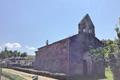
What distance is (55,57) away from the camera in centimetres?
4341

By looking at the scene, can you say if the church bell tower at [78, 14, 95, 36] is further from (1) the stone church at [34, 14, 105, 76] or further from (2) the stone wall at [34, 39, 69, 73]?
(2) the stone wall at [34, 39, 69, 73]

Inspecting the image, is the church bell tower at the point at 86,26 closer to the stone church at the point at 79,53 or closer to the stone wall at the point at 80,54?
the stone church at the point at 79,53

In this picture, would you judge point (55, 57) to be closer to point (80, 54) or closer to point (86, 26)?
point (80, 54)

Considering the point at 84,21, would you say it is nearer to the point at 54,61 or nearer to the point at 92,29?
the point at 92,29

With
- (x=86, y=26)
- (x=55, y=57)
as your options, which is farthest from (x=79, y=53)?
(x=55, y=57)

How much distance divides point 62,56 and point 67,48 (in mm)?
1997

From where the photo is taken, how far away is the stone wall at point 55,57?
39.6 meters

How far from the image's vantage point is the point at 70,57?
1524 inches

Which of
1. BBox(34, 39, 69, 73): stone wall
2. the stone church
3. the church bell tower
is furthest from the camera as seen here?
the church bell tower

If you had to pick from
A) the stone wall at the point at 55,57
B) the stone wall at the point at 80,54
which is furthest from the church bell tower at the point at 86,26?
the stone wall at the point at 55,57

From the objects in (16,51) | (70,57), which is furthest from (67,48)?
(16,51)

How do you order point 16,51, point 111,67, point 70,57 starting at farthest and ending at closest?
point 16,51, point 70,57, point 111,67

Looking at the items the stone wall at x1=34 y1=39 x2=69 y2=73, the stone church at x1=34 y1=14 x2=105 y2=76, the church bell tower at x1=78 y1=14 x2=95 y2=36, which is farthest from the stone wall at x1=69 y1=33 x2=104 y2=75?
the stone wall at x1=34 y1=39 x2=69 y2=73

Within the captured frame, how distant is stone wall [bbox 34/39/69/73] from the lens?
3955 centimetres
